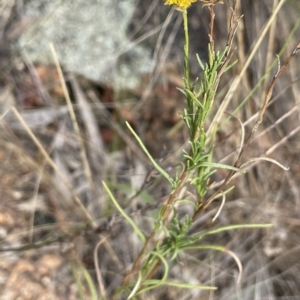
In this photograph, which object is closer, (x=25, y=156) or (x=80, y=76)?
(x=25, y=156)

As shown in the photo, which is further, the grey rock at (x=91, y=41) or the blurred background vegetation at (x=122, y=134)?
the grey rock at (x=91, y=41)

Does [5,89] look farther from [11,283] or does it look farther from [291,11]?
[291,11]

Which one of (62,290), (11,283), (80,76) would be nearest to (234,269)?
(62,290)

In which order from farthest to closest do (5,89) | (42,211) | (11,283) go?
(5,89), (42,211), (11,283)

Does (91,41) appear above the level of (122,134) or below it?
above

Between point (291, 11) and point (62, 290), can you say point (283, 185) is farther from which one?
point (62, 290)

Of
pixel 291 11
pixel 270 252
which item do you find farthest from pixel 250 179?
pixel 291 11

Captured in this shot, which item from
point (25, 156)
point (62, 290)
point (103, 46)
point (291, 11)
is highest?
point (291, 11)

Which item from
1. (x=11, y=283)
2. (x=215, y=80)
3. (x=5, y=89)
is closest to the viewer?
(x=215, y=80)

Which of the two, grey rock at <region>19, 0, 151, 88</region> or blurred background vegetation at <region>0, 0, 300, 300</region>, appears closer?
blurred background vegetation at <region>0, 0, 300, 300</region>

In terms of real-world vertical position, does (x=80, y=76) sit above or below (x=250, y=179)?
above
